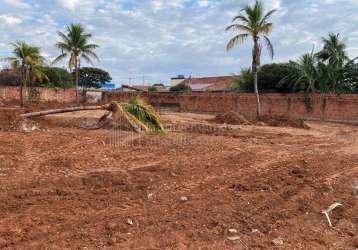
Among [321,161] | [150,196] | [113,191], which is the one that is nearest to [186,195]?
[150,196]

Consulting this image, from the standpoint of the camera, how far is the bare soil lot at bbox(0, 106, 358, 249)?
5559 mm

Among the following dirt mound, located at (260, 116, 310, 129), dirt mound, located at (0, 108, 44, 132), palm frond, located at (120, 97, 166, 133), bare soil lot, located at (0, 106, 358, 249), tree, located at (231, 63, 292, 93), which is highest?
tree, located at (231, 63, 292, 93)

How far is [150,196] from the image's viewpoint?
23.9 ft

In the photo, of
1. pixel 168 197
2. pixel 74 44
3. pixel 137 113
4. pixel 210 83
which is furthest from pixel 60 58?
pixel 168 197

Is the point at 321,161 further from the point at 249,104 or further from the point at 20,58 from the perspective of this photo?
the point at 20,58

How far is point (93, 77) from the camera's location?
220ft

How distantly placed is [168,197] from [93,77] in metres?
61.9

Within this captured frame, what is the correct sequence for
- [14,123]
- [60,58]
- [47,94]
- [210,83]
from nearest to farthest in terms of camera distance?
[14,123] → [60,58] → [47,94] → [210,83]

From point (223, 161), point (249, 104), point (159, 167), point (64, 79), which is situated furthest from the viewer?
point (64, 79)

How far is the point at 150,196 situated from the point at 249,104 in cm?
2426

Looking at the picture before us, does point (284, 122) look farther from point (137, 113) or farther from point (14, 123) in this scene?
point (137, 113)

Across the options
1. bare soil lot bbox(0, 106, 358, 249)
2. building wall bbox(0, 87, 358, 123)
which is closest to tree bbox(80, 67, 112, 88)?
building wall bbox(0, 87, 358, 123)

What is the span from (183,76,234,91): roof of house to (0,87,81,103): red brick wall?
1684 centimetres

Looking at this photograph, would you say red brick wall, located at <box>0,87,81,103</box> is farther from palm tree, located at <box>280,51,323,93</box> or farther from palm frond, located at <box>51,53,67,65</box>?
palm tree, located at <box>280,51,323,93</box>
